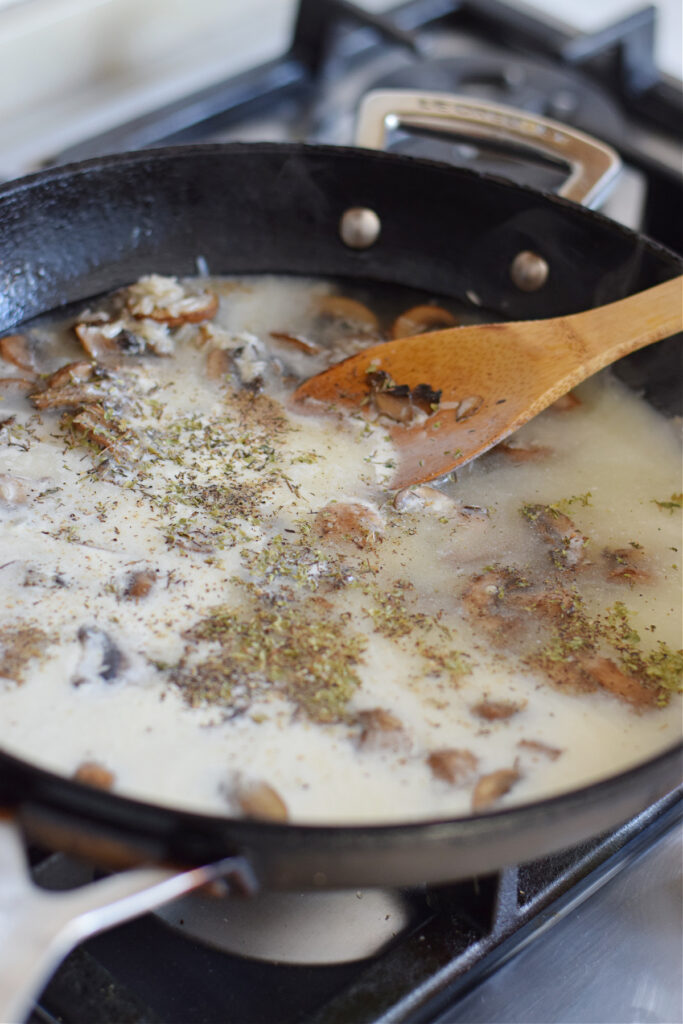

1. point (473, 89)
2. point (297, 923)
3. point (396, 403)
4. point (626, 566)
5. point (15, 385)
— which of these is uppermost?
point (473, 89)

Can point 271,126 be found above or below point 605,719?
above

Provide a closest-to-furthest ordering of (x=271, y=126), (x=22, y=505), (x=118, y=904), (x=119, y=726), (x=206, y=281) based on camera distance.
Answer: (x=118, y=904), (x=119, y=726), (x=22, y=505), (x=206, y=281), (x=271, y=126)

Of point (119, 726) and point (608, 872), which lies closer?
point (119, 726)

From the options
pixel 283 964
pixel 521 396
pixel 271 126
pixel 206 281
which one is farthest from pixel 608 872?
pixel 271 126

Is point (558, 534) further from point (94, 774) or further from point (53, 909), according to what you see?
point (53, 909)

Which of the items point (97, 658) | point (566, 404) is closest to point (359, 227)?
point (566, 404)

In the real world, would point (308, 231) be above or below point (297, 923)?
above

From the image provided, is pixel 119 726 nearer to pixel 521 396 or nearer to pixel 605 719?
pixel 605 719
